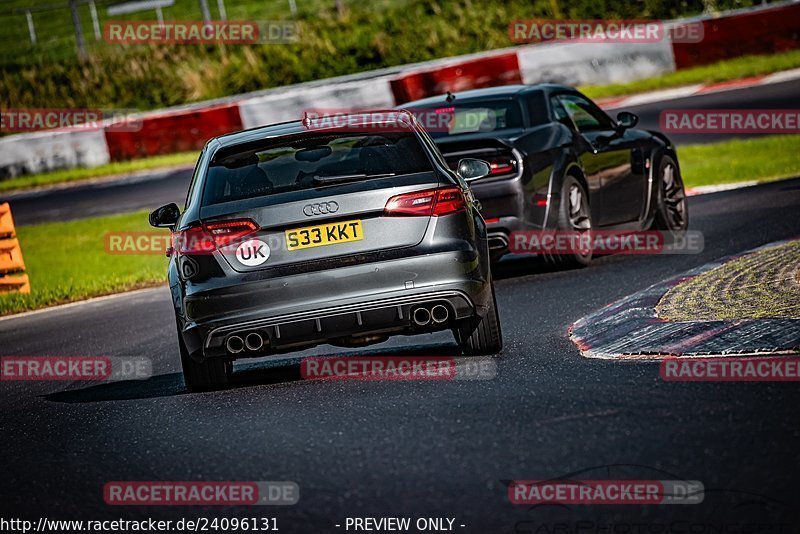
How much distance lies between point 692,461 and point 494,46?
1295 inches

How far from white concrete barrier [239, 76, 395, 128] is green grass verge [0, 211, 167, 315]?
7.02 metres

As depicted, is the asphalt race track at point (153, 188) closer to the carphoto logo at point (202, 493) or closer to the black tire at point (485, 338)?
the black tire at point (485, 338)

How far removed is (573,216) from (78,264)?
8947mm

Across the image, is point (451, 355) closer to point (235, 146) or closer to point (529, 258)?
point (235, 146)

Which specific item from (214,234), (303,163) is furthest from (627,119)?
(214,234)

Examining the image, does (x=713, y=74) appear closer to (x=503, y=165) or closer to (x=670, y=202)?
(x=670, y=202)

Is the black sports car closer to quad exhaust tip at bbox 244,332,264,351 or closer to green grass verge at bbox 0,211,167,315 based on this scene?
quad exhaust tip at bbox 244,332,264,351

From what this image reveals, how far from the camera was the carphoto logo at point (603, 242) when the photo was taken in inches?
450

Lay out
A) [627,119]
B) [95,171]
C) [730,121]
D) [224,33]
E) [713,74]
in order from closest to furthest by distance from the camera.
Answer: [627,119] < [730,121] < [713,74] < [95,171] < [224,33]

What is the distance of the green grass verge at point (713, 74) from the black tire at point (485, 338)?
794 inches

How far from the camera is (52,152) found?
100 feet

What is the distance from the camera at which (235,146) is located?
809 cm

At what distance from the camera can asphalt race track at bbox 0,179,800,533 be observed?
197 inches

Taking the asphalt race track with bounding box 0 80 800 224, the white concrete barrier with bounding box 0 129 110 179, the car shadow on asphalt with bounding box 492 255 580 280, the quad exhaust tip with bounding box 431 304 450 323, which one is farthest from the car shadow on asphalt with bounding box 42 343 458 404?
the white concrete barrier with bounding box 0 129 110 179
